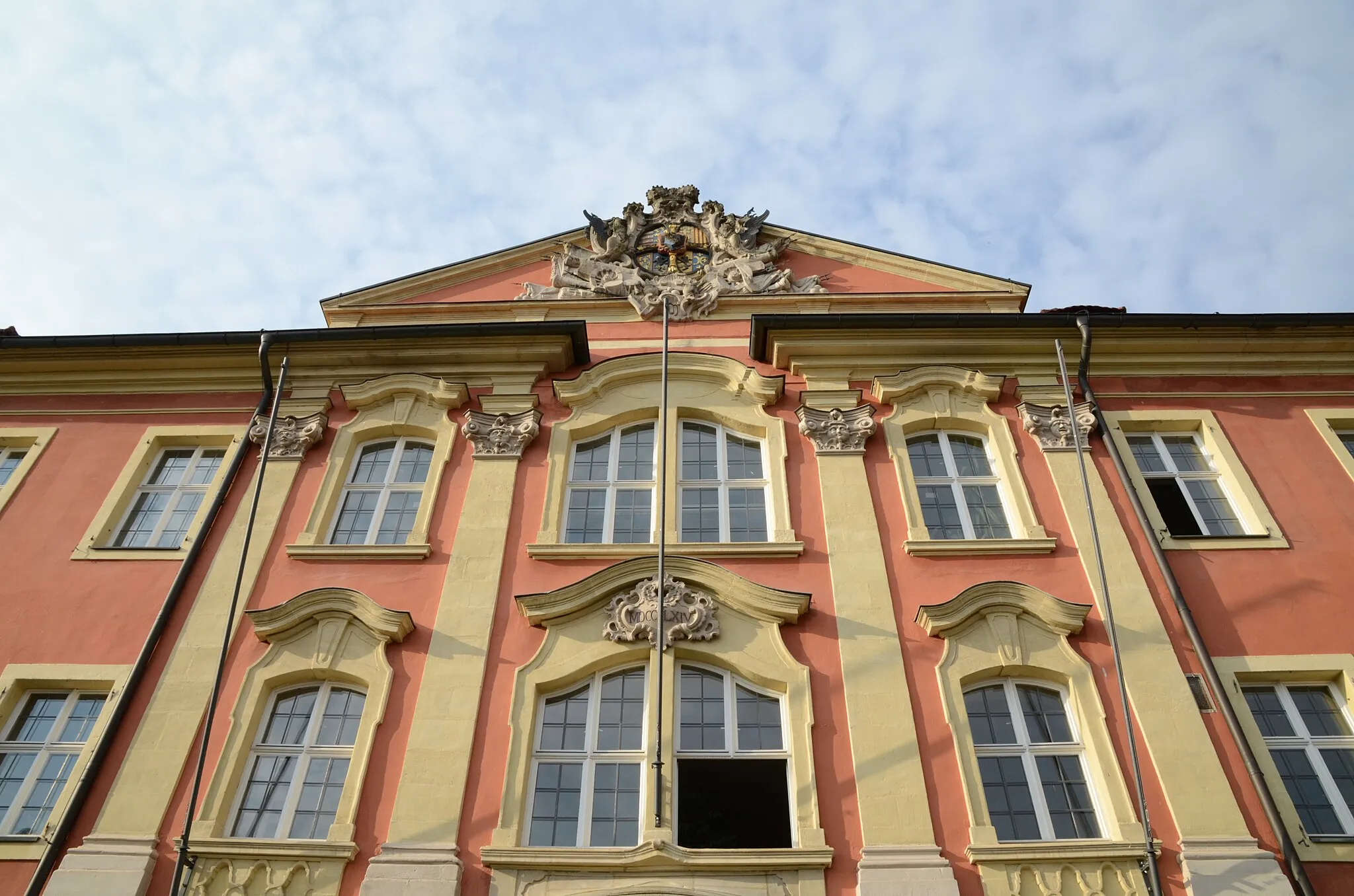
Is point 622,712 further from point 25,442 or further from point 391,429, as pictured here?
point 25,442

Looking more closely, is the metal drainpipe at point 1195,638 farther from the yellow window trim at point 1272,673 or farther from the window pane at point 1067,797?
the window pane at point 1067,797

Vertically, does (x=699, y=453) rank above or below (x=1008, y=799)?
above

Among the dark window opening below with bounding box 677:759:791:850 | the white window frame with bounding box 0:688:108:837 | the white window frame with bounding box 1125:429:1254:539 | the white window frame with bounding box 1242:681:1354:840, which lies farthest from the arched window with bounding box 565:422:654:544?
the white window frame with bounding box 1242:681:1354:840

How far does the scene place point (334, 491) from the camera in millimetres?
14414

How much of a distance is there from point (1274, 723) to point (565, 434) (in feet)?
29.5

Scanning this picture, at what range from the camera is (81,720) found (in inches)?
475

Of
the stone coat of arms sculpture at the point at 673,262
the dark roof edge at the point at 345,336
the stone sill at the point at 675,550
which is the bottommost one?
the stone sill at the point at 675,550

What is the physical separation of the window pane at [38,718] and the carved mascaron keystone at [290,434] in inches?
156

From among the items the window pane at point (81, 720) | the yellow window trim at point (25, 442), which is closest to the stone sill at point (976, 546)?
the window pane at point (81, 720)

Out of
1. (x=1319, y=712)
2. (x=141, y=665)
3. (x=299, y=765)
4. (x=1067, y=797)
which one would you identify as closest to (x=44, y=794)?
(x=141, y=665)

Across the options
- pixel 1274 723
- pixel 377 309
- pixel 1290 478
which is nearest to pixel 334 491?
pixel 377 309

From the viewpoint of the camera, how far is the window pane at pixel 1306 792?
10.7m

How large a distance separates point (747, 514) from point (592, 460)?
2.33 meters

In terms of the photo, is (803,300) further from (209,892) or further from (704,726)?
(209,892)
